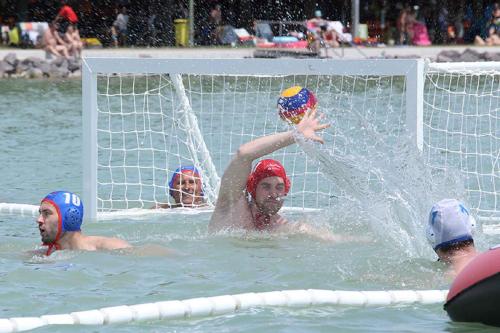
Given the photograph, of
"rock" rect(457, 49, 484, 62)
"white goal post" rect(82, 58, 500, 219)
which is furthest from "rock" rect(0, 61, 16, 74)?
"white goal post" rect(82, 58, 500, 219)

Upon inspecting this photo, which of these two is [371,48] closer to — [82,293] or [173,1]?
[173,1]

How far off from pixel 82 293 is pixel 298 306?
1.43 metres

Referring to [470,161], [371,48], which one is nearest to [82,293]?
[470,161]

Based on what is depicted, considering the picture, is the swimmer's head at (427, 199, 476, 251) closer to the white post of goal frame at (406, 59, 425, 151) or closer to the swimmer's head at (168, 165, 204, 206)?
the white post of goal frame at (406, 59, 425, 151)

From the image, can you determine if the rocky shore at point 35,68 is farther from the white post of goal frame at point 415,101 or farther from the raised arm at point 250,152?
the white post of goal frame at point 415,101

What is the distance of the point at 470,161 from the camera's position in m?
12.7

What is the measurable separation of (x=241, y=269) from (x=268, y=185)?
0.74 metres

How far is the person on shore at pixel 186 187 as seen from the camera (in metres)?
9.90

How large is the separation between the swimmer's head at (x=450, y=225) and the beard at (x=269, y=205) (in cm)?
204

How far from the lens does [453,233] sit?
621 centimetres

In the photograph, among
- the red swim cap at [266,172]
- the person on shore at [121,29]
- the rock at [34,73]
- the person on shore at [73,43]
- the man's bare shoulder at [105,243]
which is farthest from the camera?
the person on shore at [121,29]

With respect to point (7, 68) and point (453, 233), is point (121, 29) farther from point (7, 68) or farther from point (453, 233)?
point (453, 233)

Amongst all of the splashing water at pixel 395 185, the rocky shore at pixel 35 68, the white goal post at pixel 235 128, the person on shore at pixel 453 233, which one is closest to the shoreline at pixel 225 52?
the rocky shore at pixel 35 68

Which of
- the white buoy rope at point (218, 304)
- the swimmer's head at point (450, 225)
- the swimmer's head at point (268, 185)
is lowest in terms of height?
the white buoy rope at point (218, 304)
